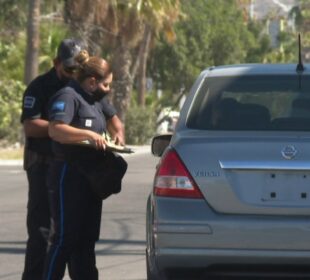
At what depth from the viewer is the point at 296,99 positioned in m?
7.25

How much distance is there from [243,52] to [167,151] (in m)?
55.2

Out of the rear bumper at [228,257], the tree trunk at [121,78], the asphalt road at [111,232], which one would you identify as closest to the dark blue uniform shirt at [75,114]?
the rear bumper at [228,257]

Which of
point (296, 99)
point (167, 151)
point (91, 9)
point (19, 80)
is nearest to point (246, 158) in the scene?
point (167, 151)

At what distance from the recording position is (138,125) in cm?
4325

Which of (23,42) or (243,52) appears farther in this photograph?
(243,52)

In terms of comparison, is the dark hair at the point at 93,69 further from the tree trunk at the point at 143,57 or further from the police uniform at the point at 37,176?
the tree trunk at the point at 143,57

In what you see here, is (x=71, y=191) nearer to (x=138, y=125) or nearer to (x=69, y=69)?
(x=69, y=69)

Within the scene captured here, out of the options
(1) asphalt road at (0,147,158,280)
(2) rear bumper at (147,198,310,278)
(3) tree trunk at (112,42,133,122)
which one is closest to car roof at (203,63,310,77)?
(2) rear bumper at (147,198,310,278)

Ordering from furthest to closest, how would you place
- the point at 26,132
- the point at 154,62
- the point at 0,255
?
the point at 154,62, the point at 0,255, the point at 26,132

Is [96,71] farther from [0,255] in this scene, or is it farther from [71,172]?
[0,255]

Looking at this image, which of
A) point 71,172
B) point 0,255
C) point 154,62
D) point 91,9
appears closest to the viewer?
point 71,172

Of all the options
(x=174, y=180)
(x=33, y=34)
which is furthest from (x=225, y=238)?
(x=33, y=34)

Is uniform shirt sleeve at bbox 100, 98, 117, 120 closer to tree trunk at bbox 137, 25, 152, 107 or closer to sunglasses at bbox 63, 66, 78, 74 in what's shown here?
sunglasses at bbox 63, 66, 78, 74

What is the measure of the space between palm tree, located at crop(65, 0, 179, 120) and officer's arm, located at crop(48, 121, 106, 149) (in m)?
27.4
